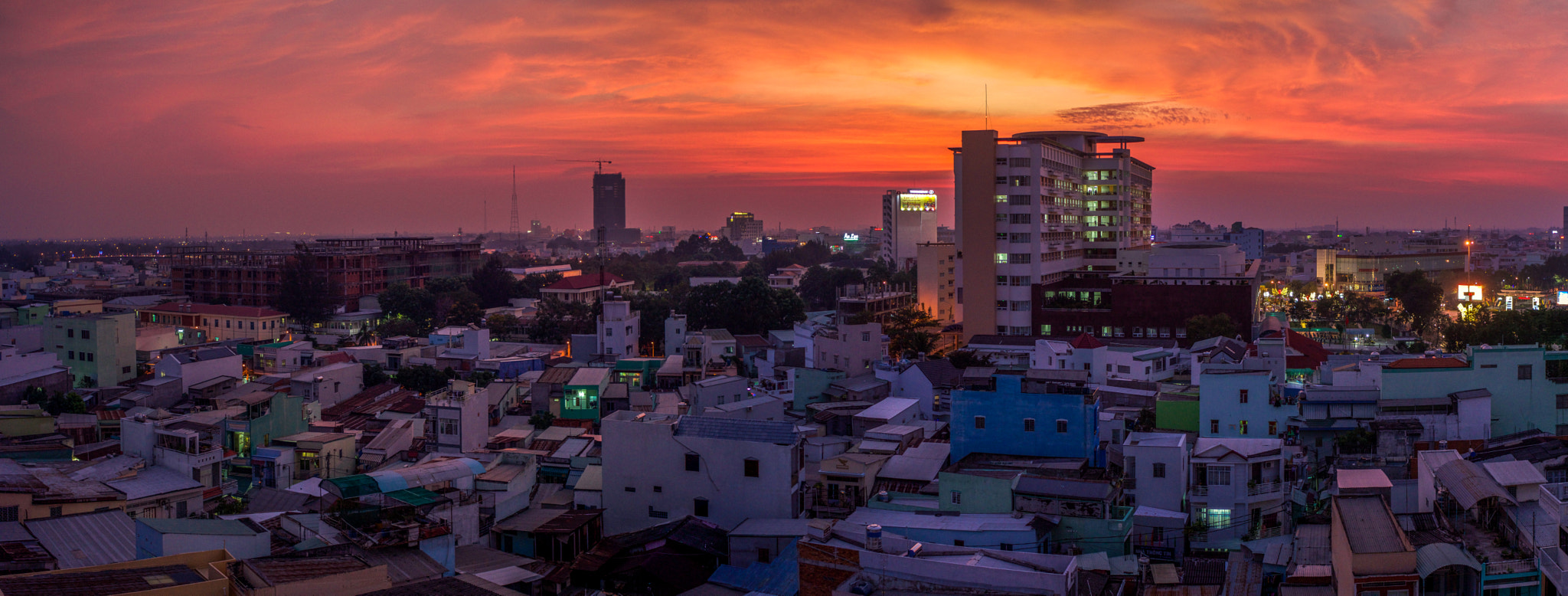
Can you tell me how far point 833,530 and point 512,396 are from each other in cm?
1056

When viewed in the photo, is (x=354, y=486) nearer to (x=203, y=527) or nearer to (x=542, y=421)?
(x=203, y=527)

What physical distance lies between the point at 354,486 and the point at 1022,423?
22.0ft

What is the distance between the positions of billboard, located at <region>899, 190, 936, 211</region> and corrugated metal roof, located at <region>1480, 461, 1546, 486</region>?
55.2 m

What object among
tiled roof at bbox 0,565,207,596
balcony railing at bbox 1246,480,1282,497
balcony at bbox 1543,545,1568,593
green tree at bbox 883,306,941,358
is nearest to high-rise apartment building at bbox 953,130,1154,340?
green tree at bbox 883,306,941,358

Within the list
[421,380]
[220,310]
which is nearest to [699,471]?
[421,380]

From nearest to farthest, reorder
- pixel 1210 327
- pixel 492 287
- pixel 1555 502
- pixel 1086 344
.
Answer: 1. pixel 1555 502
2. pixel 1086 344
3. pixel 1210 327
4. pixel 492 287

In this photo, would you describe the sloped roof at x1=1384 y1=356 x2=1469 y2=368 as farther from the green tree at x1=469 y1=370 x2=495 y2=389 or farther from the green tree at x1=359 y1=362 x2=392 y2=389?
the green tree at x1=359 y1=362 x2=392 y2=389

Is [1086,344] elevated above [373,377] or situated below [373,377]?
above

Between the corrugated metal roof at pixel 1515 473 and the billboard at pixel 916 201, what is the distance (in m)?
55.2

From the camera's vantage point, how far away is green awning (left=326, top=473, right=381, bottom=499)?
328 inches

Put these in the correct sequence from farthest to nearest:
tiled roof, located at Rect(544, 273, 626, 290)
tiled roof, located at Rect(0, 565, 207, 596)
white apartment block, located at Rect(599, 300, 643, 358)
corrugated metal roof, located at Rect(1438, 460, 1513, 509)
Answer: tiled roof, located at Rect(544, 273, 626, 290)
white apartment block, located at Rect(599, 300, 643, 358)
corrugated metal roof, located at Rect(1438, 460, 1513, 509)
tiled roof, located at Rect(0, 565, 207, 596)

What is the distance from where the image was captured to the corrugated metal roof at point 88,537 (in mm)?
8045

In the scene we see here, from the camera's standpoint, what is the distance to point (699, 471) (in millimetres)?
10406

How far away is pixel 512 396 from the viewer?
57.1 feet
